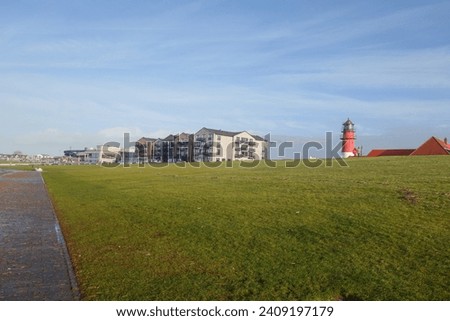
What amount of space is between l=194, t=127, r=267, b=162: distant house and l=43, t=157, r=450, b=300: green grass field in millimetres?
116741

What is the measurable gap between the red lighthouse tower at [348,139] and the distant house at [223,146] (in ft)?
158

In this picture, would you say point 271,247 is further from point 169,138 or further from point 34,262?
point 169,138

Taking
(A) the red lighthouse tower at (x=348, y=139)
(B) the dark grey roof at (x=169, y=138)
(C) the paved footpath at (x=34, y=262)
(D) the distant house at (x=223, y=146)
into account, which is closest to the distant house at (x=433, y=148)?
(A) the red lighthouse tower at (x=348, y=139)

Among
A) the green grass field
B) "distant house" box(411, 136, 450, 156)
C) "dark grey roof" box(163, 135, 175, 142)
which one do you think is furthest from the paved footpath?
"dark grey roof" box(163, 135, 175, 142)

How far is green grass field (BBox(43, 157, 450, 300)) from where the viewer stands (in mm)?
9047

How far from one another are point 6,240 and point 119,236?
4.08 metres

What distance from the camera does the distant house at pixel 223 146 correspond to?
14012 centimetres

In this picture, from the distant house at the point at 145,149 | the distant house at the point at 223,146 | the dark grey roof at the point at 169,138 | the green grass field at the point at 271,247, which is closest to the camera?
the green grass field at the point at 271,247

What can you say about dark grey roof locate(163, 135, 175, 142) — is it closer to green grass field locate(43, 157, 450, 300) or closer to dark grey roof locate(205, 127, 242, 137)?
dark grey roof locate(205, 127, 242, 137)

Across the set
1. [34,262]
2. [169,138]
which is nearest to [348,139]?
[169,138]

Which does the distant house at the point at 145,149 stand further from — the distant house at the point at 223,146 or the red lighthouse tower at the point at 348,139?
the red lighthouse tower at the point at 348,139

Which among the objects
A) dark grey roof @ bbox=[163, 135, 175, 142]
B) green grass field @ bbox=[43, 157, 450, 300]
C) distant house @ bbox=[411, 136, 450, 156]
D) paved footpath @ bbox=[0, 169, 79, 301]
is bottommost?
paved footpath @ bbox=[0, 169, 79, 301]

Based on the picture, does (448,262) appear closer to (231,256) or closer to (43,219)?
(231,256)
